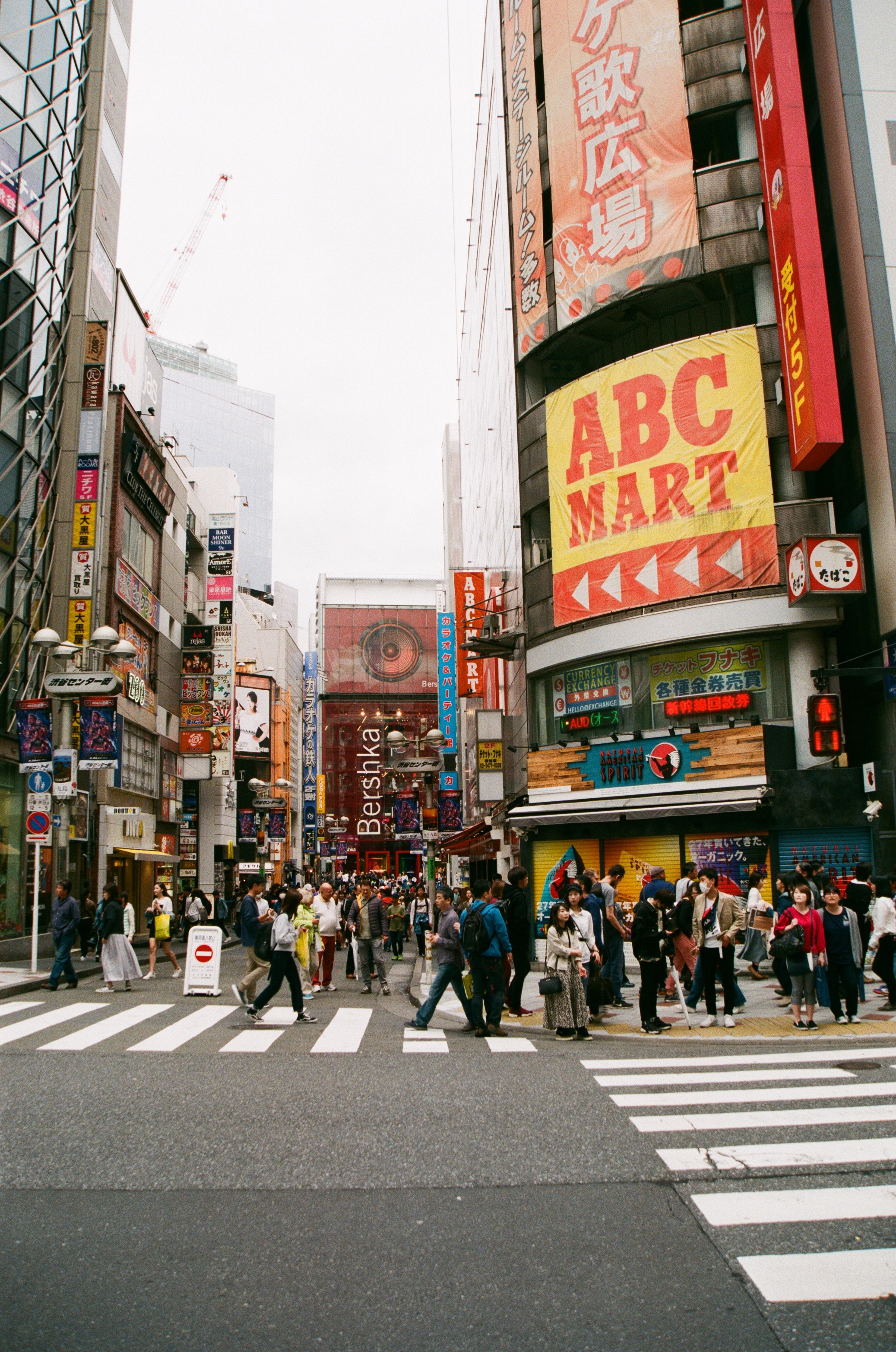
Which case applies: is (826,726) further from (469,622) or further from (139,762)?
(139,762)

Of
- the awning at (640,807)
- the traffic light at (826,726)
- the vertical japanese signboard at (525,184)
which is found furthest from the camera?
the vertical japanese signboard at (525,184)

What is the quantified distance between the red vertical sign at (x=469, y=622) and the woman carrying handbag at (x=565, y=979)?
2160cm

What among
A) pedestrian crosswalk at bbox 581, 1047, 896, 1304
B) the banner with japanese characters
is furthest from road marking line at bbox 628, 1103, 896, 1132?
the banner with japanese characters

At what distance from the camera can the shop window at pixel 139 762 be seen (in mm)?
40781

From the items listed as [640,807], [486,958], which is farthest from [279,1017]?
[640,807]

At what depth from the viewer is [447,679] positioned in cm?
5375

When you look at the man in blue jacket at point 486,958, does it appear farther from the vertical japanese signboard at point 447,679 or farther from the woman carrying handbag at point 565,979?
the vertical japanese signboard at point 447,679

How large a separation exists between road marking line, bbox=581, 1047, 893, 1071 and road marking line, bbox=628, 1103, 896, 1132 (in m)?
2.24

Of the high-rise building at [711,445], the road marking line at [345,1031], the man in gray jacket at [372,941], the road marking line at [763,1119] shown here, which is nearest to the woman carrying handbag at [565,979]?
the road marking line at [345,1031]

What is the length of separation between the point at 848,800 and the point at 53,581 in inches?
976

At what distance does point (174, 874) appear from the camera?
5253cm

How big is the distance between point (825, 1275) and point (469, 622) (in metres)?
30.7

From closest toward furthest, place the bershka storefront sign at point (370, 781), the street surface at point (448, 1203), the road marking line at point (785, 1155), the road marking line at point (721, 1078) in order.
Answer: the street surface at point (448, 1203), the road marking line at point (785, 1155), the road marking line at point (721, 1078), the bershka storefront sign at point (370, 781)

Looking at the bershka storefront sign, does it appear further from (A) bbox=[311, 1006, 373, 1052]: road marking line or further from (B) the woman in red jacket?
(B) the woman in red jacket
